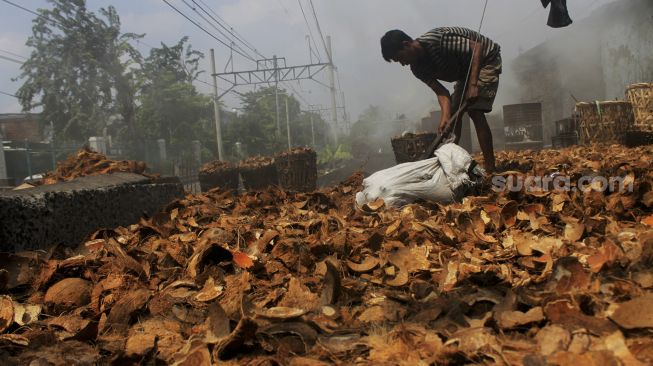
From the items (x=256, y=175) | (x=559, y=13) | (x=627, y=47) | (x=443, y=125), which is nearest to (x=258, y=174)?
(x=256, y=175)

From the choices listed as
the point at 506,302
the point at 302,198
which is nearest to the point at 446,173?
the point at 302,198

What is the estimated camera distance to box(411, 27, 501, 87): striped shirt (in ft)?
13.0

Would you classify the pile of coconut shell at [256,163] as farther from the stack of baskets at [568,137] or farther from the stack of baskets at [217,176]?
the stack of baskets at [568,137]

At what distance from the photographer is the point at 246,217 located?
301cm

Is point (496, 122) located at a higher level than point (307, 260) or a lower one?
higher

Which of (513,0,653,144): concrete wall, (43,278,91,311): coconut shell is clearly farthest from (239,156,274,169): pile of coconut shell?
(513,0,653,144): concrete wall

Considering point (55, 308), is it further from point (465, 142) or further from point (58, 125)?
point (58, 125)

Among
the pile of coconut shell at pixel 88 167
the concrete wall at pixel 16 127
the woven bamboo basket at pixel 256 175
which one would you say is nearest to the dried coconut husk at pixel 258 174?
the woven bamboo basket at pixel 256 175

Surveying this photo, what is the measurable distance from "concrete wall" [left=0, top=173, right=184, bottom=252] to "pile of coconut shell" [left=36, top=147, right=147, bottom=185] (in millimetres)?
344

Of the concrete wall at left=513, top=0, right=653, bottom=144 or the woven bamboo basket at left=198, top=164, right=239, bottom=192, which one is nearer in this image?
the woven bamboo basket at left=198, top=164, right=239, bottom=192

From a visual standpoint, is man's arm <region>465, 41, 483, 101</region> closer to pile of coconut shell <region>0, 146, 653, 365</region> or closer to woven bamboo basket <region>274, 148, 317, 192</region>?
pile of coconut shell <region>0, 146, 653, 365</region>

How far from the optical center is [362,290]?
→ 1.76 meters

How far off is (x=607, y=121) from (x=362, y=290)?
25.1 feet

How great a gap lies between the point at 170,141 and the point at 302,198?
3145 centimetres
